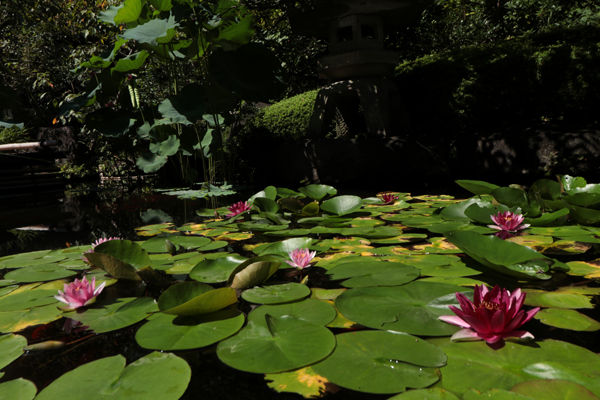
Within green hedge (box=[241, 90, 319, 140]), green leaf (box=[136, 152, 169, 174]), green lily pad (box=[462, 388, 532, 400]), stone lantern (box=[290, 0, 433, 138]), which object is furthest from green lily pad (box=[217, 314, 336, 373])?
green hedge (box=[241, 90, 319, 140])

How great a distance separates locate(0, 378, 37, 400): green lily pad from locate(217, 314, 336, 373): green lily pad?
0.28 m

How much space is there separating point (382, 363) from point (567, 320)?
16.1 inches

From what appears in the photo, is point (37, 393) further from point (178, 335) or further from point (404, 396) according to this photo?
point (404, 396)

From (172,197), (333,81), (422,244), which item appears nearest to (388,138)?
(333,81)

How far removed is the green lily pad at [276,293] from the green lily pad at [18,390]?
0.42 m

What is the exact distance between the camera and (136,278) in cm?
101

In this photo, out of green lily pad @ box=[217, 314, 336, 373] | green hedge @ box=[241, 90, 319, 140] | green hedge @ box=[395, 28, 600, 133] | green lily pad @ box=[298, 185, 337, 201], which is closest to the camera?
green lily pad @ box=[217, 314, 336, 373]

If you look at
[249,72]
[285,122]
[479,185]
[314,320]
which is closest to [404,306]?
[314,320]

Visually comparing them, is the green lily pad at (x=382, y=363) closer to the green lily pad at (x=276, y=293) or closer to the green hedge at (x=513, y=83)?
the green lily pad at (x=276, y=293)

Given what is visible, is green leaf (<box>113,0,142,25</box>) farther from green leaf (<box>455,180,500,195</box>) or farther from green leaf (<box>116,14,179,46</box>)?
green leaf (<box>455,180,500,195</box>)

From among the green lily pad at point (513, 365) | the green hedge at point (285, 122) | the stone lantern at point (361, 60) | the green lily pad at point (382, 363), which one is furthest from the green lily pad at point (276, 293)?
the green hedge at point (285, 122)

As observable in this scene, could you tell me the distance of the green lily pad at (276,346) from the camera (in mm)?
579

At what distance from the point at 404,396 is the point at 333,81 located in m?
4.66

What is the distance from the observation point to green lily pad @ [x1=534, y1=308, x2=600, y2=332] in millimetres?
665
